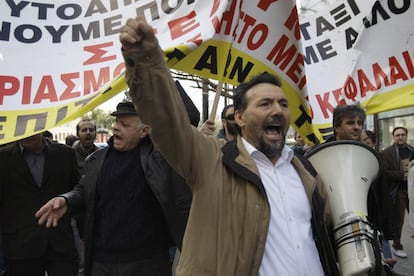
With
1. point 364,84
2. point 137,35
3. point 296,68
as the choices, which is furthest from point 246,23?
point 137,35

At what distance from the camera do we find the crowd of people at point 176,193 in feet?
5.39

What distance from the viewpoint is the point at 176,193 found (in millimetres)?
2844

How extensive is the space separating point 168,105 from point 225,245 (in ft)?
1.81

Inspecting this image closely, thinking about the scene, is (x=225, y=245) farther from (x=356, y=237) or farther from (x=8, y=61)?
(x=8, y=61)

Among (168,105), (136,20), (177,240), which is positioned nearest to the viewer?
(136,20)

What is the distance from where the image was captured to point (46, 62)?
2955mm

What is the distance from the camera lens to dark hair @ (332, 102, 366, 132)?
10.3ft

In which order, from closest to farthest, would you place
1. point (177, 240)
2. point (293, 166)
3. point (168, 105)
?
point (168, 105) → point (293, 166) → point (177, 240)

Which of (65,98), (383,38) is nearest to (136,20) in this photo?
(65,98)

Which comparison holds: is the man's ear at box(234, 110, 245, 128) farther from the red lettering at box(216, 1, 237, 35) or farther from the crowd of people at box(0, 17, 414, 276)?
the red lettering at box(216, 1, 237, 35)

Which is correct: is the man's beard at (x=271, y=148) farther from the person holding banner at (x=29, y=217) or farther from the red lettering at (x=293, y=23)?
the person holding banner at (x=29, y=217)

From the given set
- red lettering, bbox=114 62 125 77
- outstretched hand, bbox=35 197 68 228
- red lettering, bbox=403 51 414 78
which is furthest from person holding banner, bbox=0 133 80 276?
red lettering, bbox=403 51 414 78

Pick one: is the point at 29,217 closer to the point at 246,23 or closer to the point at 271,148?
the point at 246,23

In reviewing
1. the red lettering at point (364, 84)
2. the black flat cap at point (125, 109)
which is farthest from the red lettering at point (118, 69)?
the red lettering at point (364, 84)
